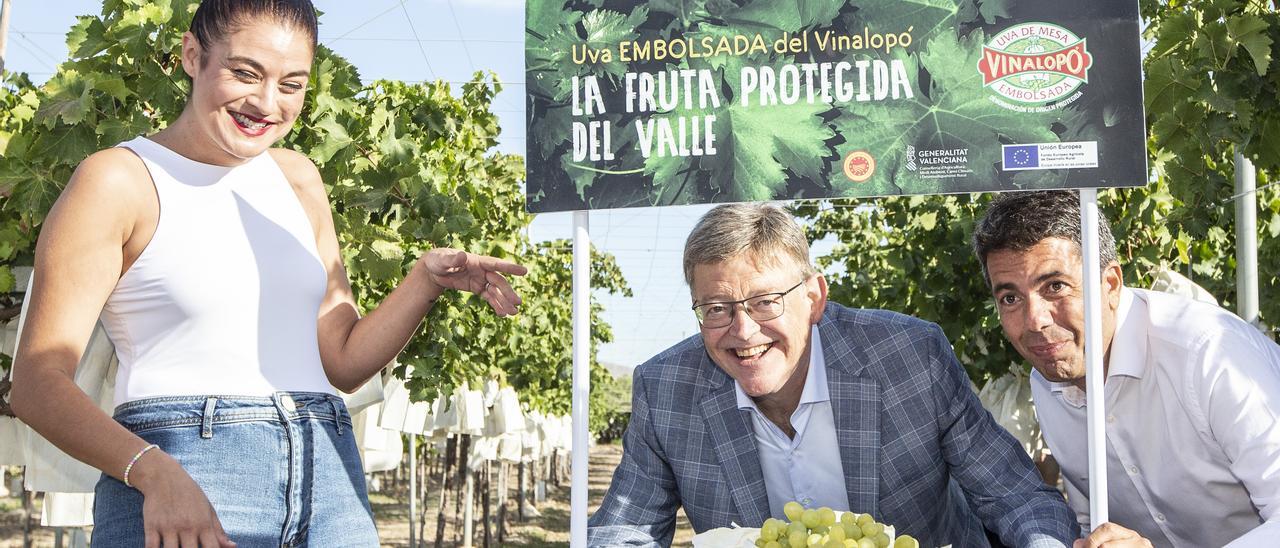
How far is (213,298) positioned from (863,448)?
153cm

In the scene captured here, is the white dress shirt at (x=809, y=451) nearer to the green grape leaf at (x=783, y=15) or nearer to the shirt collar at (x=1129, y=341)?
the shirt collar at (x=1129, y=341)

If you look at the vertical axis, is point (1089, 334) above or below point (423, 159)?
below

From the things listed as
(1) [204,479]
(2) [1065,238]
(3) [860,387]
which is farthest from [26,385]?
(2) [1065,238]

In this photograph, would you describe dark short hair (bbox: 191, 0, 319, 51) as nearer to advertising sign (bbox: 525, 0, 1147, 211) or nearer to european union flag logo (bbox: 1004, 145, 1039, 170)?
advertising sign (bbox: 525, 0, 1147, 211)

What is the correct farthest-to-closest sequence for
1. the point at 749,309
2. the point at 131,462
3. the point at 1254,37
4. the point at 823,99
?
the point at 1254,37 → the point at 749,309 → the point at 823,99 → the point at 131,462

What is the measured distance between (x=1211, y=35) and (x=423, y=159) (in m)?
4.06

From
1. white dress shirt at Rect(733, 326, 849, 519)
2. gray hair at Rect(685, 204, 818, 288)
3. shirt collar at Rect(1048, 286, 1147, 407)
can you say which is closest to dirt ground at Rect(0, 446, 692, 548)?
white dress shirt at Rect(733, 326, 849, 519)

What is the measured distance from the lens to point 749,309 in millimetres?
2557

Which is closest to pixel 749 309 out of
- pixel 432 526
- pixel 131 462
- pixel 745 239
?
pixel 745 239

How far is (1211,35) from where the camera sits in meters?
3.48

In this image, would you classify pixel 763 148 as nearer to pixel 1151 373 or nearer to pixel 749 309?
pixel 749 309

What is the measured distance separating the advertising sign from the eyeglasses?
32 cm

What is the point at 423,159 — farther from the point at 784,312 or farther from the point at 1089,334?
the point at 1089,334

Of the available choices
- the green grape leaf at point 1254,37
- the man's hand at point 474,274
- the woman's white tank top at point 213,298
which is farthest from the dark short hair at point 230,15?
the green grape leaf at point 1254,37
